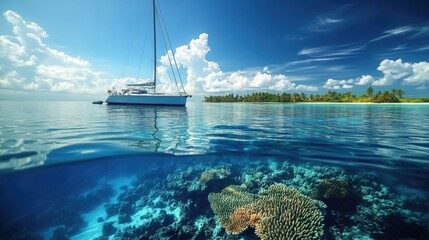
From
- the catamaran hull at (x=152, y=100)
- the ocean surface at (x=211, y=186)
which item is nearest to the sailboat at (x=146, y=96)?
the catamaran hull at (x=152, y=100)

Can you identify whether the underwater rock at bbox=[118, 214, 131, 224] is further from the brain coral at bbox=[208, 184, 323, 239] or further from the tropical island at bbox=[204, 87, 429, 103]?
the tropical island at bbox=[204, 87, 429, 103]

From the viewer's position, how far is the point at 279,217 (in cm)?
567

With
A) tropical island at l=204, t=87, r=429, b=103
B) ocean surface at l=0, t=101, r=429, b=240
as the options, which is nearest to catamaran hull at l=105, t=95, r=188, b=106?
ocean surface at l=0, t=101, r=429, b=240

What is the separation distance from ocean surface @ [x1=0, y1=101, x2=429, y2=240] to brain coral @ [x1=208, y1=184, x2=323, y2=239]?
0.10 ft

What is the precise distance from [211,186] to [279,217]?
3.48m

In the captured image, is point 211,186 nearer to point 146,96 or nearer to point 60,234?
point 60,234

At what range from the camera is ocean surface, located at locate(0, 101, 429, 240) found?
6.25 meters

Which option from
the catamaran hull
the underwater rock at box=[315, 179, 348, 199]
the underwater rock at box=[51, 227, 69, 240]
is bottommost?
the underwater rock at box=[51, 227, 69, 240]

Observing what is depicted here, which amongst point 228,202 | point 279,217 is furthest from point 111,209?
point 279,217

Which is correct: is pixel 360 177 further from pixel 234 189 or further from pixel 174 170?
pixel 174 170

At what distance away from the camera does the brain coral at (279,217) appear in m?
5.31

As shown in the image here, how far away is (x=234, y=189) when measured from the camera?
8.03 m

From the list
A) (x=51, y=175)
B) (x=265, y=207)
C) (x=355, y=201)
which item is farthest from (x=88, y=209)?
(x=355, y=201)

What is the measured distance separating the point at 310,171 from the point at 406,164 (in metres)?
3.21
